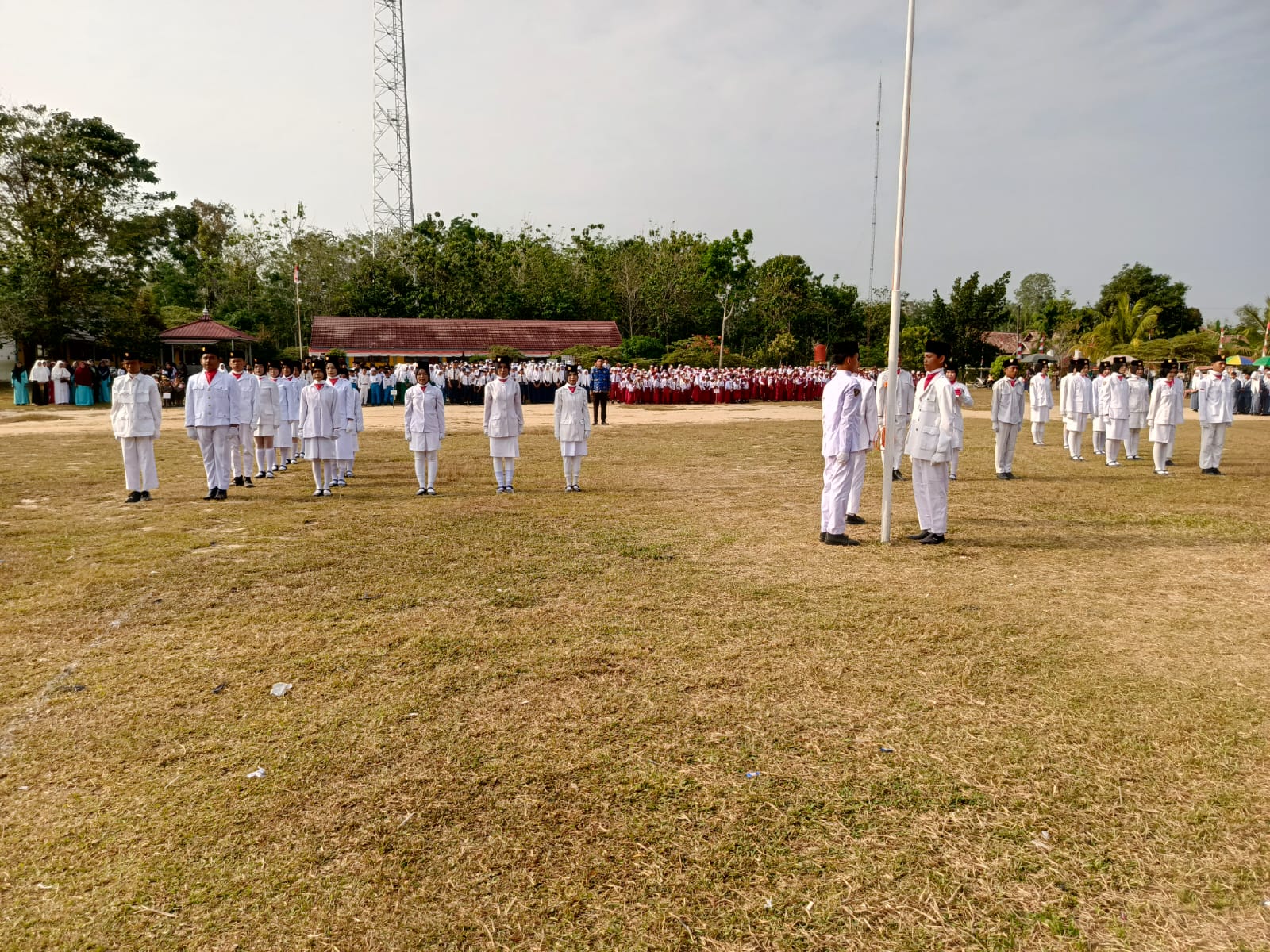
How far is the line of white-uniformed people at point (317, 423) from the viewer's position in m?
10.8

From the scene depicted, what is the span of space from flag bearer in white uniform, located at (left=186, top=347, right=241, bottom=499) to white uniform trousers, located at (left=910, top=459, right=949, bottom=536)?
891 centimetres

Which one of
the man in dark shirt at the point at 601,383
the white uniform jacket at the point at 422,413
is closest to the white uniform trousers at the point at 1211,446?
the white uniform jacket at the point at 422,413

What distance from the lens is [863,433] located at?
8.57 m

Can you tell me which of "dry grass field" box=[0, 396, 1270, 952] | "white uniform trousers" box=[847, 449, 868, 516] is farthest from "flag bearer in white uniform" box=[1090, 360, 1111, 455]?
"white uniform trousers" box=[847, 449, 868, 516]

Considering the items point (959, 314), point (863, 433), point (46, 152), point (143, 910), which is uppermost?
point (46, 152)

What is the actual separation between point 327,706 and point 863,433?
6.00 metres

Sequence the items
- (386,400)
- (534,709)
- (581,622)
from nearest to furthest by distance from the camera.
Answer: (534,709) < (581,622) < (386,400)

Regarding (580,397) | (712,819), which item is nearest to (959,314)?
(580,397)

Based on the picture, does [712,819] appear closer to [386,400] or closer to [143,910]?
[143,910]

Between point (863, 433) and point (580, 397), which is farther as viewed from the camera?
point (580, 397)

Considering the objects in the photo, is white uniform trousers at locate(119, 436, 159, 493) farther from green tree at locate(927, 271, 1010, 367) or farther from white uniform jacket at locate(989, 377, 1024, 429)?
green tree at locate(927, 271, 1010, 367)

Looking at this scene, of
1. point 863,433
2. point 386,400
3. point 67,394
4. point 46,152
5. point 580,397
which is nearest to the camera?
point 863,433

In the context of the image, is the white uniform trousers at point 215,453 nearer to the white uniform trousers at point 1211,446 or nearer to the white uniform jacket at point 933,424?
the white uniform jacket at point 933,424

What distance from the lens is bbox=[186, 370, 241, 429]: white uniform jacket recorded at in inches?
438
